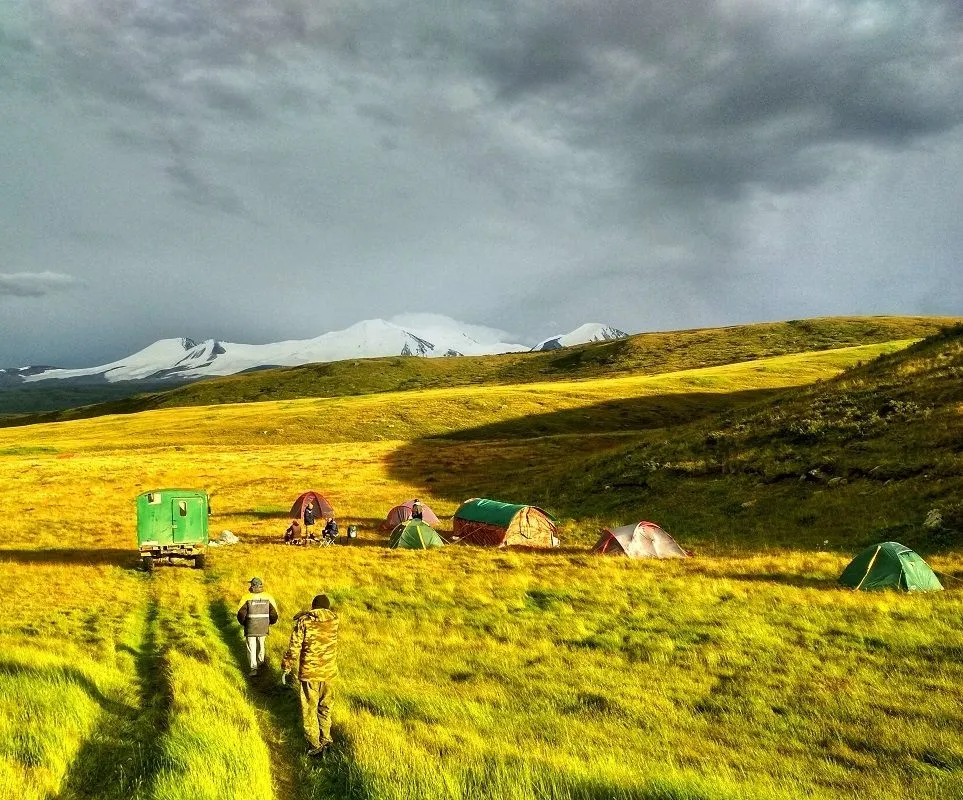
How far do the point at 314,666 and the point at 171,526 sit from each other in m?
21.4

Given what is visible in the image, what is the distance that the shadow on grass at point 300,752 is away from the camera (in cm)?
888

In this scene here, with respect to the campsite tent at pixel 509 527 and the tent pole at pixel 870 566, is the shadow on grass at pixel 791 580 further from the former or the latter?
the campsite tent at pixel 509 527

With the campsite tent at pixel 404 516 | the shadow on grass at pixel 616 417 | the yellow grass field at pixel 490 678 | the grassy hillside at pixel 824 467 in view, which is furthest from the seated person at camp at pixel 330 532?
the shadow on grass at pixel 616 417

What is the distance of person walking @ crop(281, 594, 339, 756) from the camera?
10.4 metres

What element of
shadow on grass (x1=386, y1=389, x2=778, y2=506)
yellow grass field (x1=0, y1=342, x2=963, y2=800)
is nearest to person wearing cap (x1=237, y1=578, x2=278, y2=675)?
yellow grass field (x1=0, y1=342, x2=963, y2=800)

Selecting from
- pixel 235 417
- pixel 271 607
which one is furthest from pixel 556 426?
pixel 271 607

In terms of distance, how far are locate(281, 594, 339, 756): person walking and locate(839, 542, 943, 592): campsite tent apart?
18.1 meters

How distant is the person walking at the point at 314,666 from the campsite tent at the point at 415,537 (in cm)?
2195

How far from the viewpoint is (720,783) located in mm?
8625

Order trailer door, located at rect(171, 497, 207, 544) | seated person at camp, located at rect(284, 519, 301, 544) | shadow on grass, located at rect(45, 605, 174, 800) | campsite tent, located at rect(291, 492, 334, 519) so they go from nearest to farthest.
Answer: shadow on grass, located at rect(45, 605, 174, 800)
trailer door, located at rect(171, 497, 207, 544)
seated person at camp, located at rect(284, 519, 301, 544)
campsite tent, located at rect(291, 492, 334, 519)

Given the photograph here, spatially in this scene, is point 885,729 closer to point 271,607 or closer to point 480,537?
point 271,607

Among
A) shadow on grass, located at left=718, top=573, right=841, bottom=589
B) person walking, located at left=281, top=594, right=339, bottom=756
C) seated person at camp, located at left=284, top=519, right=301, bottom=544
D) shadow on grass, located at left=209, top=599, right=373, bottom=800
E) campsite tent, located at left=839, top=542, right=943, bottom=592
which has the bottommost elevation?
seated person at camp, located at left=284, top=519, right=301, bottom=544

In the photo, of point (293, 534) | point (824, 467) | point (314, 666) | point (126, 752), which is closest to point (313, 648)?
point (314, 666)

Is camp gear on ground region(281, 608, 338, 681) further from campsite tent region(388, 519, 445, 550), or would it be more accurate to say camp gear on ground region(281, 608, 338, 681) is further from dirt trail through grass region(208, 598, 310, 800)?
campsite tent region(388, 519, 445, 550)
